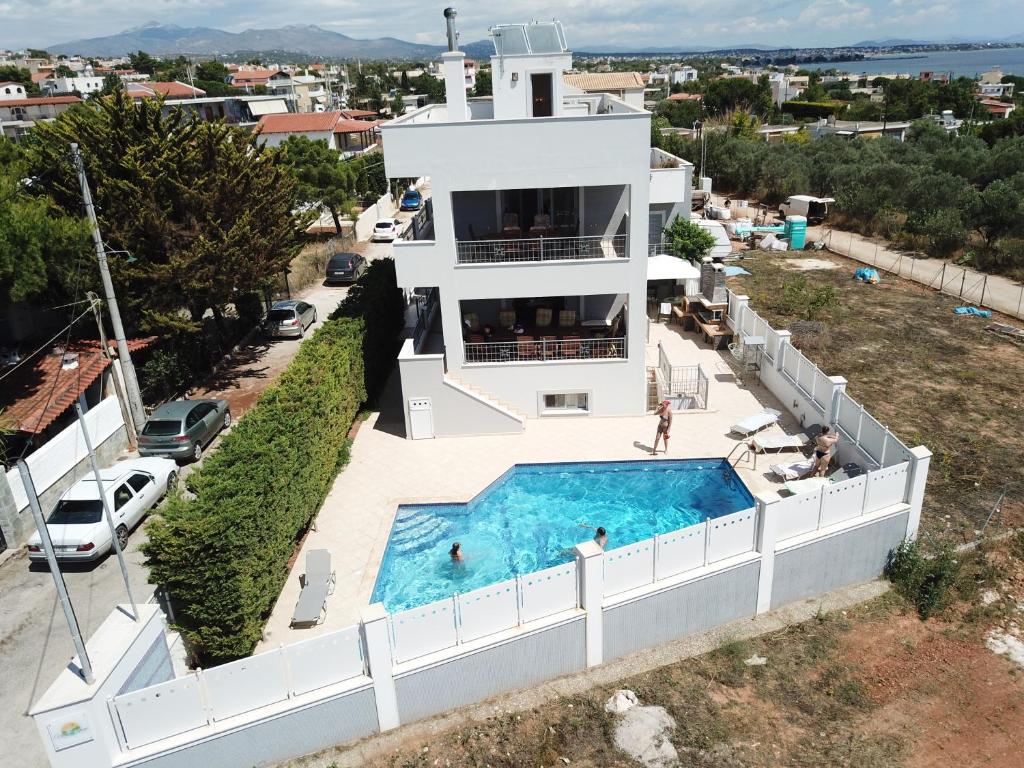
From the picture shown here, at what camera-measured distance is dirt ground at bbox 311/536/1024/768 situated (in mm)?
11109

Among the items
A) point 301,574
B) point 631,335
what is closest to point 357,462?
point 301,574

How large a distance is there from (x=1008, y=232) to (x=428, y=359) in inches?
1434

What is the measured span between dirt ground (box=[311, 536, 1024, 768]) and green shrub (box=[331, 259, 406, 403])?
13.4 m

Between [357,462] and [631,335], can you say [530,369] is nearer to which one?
[631,335]

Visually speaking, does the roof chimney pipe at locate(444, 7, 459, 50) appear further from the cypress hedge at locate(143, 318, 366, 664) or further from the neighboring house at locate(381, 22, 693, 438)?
the cypress hedge at locate(143, 318, 366, 664)

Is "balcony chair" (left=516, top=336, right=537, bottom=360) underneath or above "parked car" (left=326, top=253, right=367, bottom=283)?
above

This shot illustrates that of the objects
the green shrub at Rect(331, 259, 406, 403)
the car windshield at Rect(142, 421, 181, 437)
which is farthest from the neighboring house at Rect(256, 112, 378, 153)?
the car windshield at Rect(142, 421, 181, 437)

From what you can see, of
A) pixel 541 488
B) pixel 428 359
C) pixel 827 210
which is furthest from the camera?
pixel 827 210

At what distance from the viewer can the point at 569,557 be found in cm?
1642

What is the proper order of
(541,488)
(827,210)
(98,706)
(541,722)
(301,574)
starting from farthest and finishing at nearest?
(827,210), (541,488), (301,574), (541,722), (98,706)

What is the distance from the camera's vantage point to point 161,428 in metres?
20.6

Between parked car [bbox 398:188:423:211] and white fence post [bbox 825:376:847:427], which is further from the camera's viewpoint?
parked car [bbox 398:188:423:211]

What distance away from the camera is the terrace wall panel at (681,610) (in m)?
13.0

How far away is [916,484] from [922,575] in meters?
1.95
